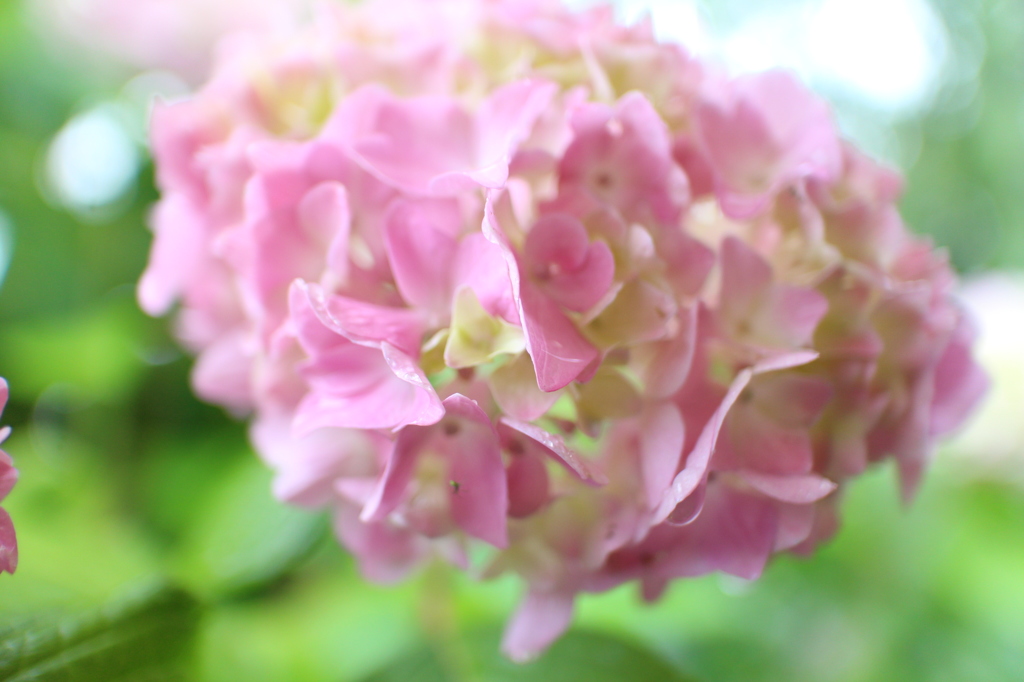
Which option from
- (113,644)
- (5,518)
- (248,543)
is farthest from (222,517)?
(5,518)

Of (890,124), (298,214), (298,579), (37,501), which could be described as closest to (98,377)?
(37,501)

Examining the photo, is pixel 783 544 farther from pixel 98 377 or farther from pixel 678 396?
pixel 98 377

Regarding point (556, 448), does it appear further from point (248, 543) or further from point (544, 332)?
point (248, 543)

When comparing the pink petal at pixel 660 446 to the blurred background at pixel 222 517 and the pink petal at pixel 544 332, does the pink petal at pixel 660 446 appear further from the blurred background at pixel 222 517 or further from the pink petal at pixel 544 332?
the blurred background at pixel 222 517

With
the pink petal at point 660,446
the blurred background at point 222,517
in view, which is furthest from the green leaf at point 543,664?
the pink petal at point 660,446

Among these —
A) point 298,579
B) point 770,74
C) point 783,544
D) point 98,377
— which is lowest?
point 298,579
